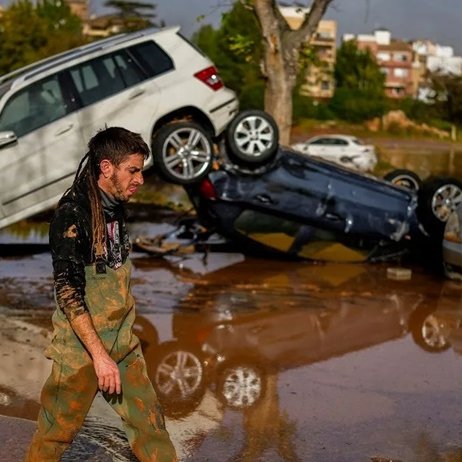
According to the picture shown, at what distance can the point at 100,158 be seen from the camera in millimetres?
4109

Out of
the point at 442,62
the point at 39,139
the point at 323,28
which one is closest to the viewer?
the point at 39,139

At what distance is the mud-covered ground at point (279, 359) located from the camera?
5.76 meters

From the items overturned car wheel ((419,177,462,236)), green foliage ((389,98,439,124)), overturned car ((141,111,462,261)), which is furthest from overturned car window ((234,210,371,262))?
green foliage ((389,98,439,124))

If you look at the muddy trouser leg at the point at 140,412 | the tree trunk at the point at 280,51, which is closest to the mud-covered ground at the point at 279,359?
the muddy trouser leg at the point at 140,412

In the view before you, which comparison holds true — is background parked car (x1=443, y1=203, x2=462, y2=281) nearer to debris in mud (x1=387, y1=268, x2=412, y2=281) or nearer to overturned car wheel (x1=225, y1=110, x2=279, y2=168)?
Answer: debris in mud (x1=387, y1=268, x2=412, y2=281)

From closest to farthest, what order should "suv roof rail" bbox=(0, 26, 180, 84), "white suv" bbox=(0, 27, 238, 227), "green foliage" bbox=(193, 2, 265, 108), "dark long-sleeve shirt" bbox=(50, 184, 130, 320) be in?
1. "dark long-sleeve shirt" bbox=(50, 184, 130, 320)
2. "white suv" bbox=(0, 27, 238, 227)
3. "suv roof rail" bbox=(0, 26, 180, 84)
4. "green foliage" bbox=(193, 2, 265, 108)

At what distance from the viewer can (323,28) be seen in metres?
130

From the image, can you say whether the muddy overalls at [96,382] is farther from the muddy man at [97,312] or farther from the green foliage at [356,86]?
the green foliage at [356,86]

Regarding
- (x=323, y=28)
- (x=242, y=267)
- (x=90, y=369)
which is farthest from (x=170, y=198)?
(x=323, y=28)

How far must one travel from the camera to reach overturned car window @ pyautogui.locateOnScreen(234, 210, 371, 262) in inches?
459

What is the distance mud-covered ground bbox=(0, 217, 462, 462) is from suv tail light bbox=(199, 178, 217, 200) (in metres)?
0.89

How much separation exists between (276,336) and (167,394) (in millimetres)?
Result: 1911

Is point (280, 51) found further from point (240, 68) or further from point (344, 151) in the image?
point (240, 68)

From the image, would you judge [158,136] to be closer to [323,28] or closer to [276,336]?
[276,336]
